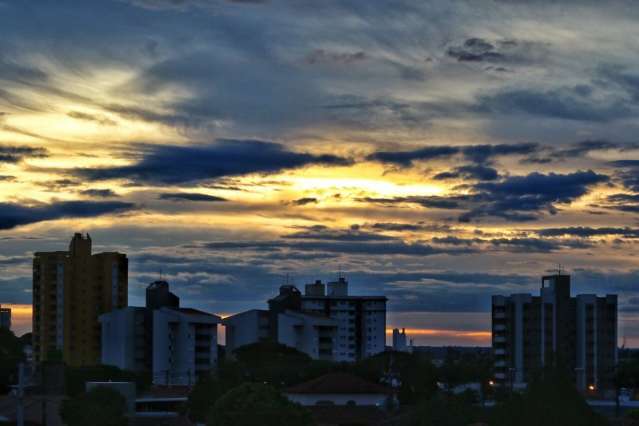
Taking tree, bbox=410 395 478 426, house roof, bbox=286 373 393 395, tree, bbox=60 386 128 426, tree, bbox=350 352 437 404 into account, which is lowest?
tree, bbox=350 352 437 404

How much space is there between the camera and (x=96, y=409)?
3406 inches

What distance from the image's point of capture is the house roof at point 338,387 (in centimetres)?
12319

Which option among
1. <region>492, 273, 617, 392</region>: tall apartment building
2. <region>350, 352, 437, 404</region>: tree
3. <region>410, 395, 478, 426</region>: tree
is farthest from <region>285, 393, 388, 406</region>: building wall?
<region>492, 273, 617, 392</region>: tall apartment building

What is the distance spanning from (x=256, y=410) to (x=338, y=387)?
5093 centimetres

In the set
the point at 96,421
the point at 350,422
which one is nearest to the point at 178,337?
the point at 350,422

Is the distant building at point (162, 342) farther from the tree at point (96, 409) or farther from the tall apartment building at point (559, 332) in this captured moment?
the tree at point (96, 409)

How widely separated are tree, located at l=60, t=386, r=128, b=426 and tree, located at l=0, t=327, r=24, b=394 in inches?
2090

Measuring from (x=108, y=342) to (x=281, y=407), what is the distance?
128908 mm

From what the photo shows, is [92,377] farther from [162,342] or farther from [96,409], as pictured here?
[96,409]

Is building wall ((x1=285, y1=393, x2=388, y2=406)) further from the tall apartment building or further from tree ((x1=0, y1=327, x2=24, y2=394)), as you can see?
the tall apartment building

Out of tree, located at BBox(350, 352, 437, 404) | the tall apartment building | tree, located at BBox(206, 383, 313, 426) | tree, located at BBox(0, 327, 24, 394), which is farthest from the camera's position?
the tall apartment building

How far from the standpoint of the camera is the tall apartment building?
7357 inches

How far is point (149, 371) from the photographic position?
19362 centimetres

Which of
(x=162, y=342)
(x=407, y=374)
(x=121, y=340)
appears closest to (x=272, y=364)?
(x=407, y=374)
